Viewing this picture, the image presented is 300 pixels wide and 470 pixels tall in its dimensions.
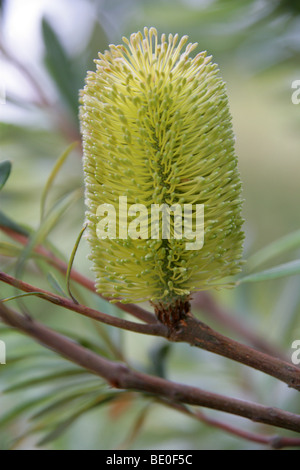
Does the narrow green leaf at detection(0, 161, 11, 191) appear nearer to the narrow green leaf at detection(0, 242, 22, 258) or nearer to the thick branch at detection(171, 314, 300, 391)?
the narrow green leaf at detection(0, 242, 22, 258)

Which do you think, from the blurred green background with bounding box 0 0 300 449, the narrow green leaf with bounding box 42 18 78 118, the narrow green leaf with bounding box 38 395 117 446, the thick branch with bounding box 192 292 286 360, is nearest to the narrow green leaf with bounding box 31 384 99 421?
the narrow green leaf with bounding box 38 395 117 446

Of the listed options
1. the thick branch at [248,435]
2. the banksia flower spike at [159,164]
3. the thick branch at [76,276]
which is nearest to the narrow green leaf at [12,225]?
the thick branch at [76,276]

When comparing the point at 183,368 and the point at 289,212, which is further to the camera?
the point at 289,212

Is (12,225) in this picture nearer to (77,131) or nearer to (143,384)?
(143,384)

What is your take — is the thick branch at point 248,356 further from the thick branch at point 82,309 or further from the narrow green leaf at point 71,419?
the narrow green leaf at point 71,419

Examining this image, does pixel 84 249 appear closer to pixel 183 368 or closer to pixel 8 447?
pixel 183 368

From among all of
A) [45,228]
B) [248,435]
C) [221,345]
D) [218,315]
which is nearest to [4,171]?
[45,228]
